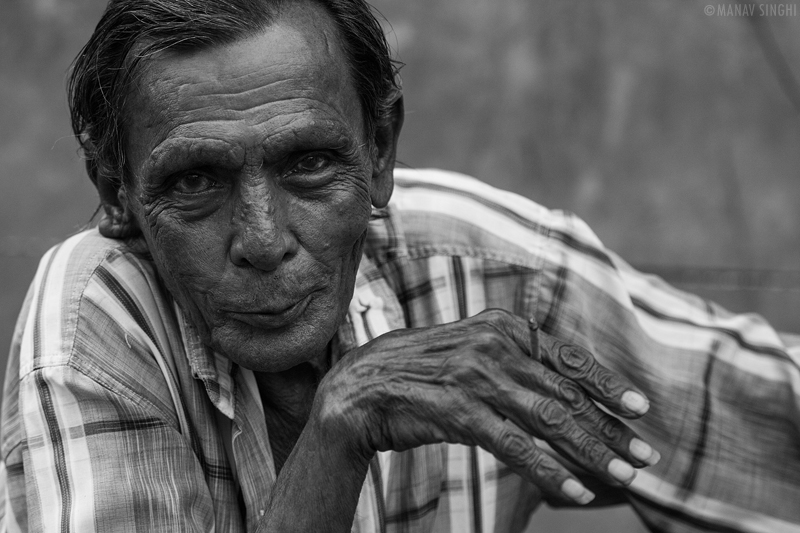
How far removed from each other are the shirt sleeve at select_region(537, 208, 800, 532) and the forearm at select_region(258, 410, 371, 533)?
2.81 ft

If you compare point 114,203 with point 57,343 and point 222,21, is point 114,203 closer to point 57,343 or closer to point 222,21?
point 57,343

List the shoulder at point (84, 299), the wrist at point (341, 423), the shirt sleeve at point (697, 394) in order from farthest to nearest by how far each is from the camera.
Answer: the shirt sleeve at point (697, 394) → the shoulder at point (84, 299) → the wrist at point (341, 423)

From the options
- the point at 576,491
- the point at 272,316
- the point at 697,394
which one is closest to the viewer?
the point at 576,491

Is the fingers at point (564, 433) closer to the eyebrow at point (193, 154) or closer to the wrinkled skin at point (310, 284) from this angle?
the wrinkled skin at point (310, 284)

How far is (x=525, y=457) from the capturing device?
5.47 ft

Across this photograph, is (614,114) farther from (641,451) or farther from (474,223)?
(641,451)

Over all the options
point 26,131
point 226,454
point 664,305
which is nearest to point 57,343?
point 226,454

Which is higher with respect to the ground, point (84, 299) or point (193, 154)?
point (193, 154)

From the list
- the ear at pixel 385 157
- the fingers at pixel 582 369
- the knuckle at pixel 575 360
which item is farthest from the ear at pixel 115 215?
the knuckle at pixel 575 360

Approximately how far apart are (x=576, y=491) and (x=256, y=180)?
2.76ft

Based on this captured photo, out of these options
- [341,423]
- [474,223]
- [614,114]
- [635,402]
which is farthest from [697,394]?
[614,114]

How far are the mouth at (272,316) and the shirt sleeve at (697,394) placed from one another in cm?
82

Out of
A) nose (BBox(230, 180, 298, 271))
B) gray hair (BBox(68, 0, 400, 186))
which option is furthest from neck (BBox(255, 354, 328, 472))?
gray hair (BBox(68, 0, 400, 186))

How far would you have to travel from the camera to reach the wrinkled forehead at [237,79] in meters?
1.91
